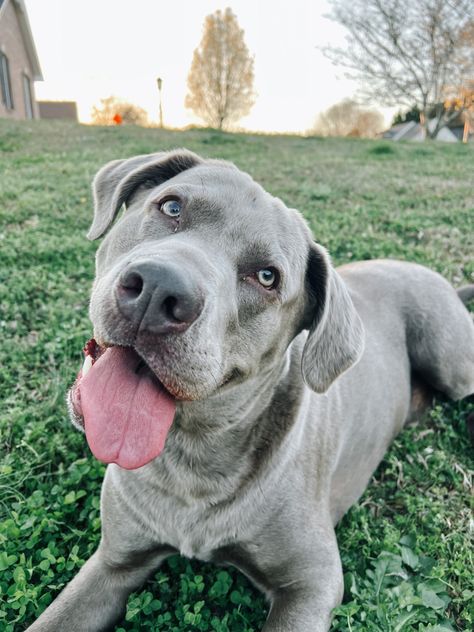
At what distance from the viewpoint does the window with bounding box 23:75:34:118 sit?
1207 inches

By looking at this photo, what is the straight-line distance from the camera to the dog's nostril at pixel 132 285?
1.69 meters

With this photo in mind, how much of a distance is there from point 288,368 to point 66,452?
1.37 metres

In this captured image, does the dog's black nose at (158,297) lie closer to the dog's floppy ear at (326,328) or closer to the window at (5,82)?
the dog's floppy ear at (326,328)

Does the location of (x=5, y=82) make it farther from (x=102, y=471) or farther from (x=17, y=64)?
(x=102, y=471)

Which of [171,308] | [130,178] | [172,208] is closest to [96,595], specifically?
[171,308]

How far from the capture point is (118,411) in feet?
6.25

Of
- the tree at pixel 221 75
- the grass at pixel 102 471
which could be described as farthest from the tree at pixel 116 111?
the grass at pixel 102 471

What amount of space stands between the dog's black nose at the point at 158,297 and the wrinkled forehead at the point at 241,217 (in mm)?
466

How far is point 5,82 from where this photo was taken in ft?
89.4

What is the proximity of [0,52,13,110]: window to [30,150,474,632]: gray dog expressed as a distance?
28044 millimetres

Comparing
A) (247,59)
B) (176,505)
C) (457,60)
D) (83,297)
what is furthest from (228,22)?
(176,505)

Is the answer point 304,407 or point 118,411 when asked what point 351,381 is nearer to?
point 304,407

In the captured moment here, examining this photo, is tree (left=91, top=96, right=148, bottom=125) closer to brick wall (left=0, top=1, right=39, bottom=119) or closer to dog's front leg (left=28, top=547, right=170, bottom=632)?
brick wall (left=0, top=1, right=39, bottom=119)

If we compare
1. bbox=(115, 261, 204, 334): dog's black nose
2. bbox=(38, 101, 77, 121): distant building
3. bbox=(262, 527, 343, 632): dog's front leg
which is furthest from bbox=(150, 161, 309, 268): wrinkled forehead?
bbox=(38, 101, 77, 121): distant building
